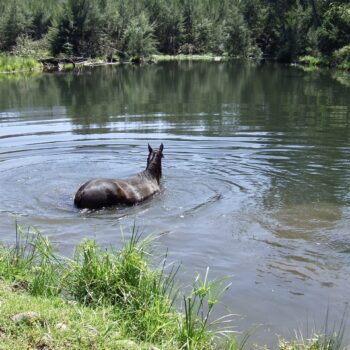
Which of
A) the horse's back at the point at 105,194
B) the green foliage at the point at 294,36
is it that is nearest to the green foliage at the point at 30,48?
the green foliage at the point at 294,36

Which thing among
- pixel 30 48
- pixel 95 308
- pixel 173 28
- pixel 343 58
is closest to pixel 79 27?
pixel 30 48

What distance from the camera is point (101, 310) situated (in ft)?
19.8

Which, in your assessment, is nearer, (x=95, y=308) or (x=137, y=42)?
(x=95, y=308)

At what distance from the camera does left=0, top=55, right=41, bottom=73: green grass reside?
60.9m

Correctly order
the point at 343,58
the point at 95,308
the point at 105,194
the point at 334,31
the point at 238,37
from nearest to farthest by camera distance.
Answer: the point at 95,308, the point at 105,194, the point at 343,58, the point at 334,31, the point at 238,37

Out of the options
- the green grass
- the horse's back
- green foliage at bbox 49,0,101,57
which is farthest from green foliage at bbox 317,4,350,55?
the horse's back

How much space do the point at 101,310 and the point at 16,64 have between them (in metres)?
62.2

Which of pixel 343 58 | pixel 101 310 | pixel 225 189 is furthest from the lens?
pixel 343 58

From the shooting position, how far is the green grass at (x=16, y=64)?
60.9m

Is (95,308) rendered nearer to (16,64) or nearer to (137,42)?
(16,64)

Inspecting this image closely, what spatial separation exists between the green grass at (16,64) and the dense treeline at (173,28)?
14.9 meters

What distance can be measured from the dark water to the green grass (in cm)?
3413

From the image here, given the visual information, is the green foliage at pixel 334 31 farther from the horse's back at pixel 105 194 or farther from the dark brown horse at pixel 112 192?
the horse's back at pixel 105 194

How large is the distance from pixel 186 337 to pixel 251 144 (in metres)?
13.6
